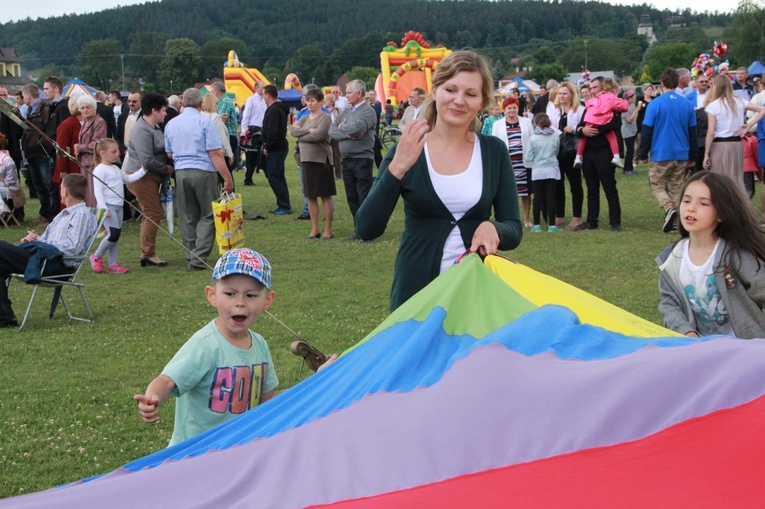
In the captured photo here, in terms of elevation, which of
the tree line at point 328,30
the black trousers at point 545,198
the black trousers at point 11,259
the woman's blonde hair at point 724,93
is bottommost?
the black trousers at point 545,198

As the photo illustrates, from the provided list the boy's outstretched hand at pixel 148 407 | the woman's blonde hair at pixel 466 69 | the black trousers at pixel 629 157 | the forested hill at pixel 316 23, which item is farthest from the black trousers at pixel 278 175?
the forested hill at pixel 316 23

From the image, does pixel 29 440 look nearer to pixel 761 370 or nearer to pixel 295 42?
pixel 761 370

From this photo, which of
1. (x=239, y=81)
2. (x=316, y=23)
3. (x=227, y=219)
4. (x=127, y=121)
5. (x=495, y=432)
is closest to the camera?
(x=495, y=432)

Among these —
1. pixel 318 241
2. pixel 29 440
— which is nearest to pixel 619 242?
pixel 318 241

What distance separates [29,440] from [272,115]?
10.3 meters

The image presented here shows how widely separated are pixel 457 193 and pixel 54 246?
5833 mm

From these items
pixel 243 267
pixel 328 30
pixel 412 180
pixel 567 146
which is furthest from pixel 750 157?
pixel 328 30

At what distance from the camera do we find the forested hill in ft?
541

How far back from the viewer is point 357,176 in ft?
44.2

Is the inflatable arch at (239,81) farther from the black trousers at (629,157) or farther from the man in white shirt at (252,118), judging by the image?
the black trousers at (629,157)

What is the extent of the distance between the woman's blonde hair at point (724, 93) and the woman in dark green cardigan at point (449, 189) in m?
9.61

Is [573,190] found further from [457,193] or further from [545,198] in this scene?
[457,193]

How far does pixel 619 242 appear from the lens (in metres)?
12.5

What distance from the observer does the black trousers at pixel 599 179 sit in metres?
13.2
